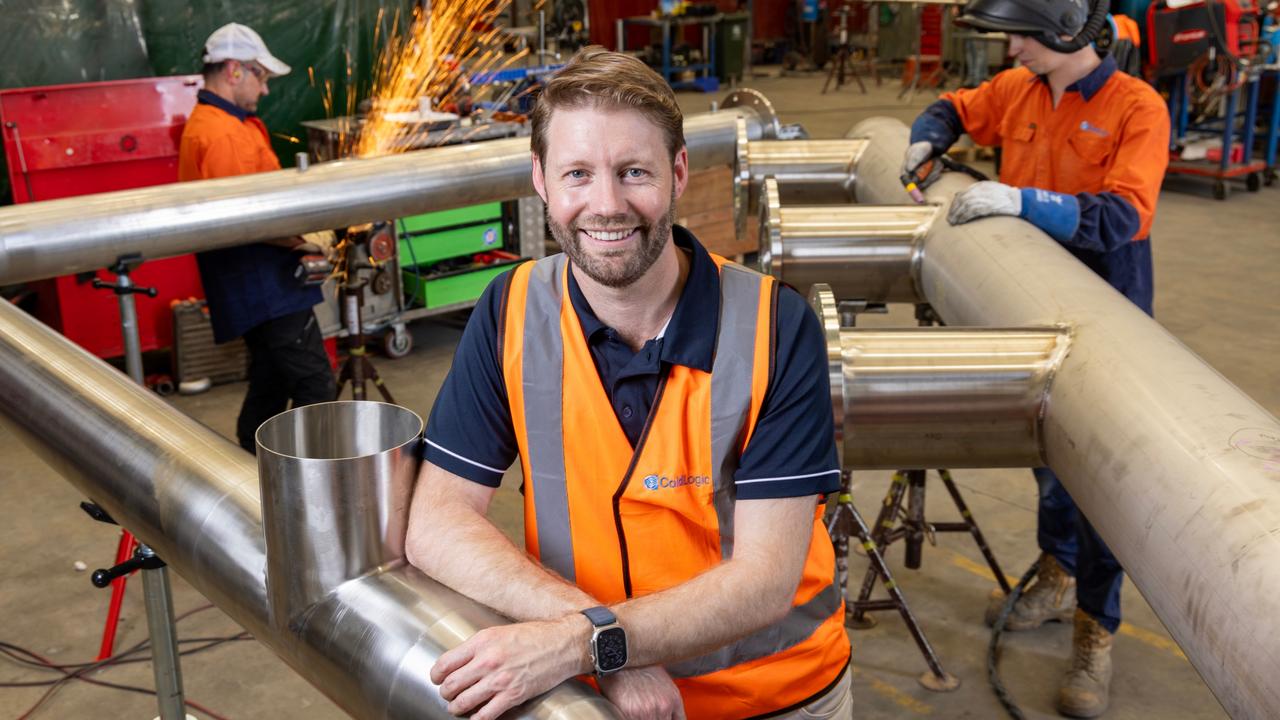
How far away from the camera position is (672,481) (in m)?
1.58

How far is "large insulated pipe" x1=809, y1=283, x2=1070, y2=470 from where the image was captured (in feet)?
5.98

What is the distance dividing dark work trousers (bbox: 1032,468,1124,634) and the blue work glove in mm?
648

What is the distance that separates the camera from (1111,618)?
3100mm

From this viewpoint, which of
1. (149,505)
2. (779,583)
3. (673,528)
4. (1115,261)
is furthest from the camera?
(1115,261)

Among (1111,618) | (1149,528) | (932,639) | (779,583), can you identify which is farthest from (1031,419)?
(932,639)

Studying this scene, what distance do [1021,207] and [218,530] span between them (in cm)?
186

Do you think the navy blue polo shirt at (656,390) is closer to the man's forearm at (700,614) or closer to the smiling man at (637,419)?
the smiling man at (637,419)

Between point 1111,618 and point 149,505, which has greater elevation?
point 149,505

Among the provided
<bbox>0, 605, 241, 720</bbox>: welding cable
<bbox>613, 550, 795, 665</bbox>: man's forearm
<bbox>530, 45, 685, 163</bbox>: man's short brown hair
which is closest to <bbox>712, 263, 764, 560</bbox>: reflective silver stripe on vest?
<bbox>613, 550, 795, 665</bbox>: man's forearm

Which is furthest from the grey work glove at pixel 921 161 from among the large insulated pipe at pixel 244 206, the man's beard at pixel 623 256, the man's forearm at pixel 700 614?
the man's forearm at pixel 700 614

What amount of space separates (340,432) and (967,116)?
2.58m

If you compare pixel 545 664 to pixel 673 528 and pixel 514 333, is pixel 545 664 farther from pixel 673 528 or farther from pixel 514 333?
pixel 514 333

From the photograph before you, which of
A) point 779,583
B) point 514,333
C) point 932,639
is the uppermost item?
point 514,333

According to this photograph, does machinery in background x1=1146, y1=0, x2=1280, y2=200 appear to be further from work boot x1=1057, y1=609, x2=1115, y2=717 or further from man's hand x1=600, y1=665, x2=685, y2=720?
man's hand x1=600, y1=665, x2=685, y2=720
